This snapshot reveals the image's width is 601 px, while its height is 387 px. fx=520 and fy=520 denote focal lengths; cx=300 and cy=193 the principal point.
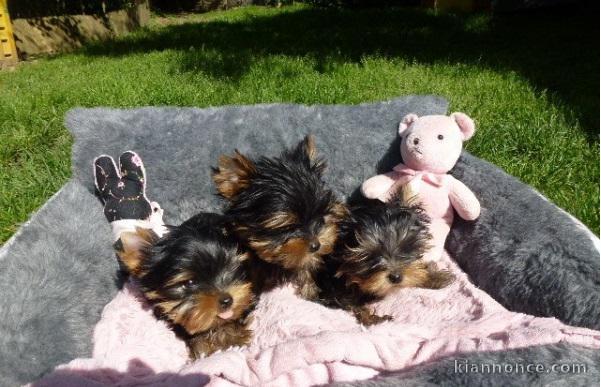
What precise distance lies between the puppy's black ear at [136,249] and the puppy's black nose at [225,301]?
52 centimetres

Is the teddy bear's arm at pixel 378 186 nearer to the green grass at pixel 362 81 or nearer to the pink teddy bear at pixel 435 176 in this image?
the pink teddy bear at pixel 435 176

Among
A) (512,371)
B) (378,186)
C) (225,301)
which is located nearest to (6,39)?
(378,186)

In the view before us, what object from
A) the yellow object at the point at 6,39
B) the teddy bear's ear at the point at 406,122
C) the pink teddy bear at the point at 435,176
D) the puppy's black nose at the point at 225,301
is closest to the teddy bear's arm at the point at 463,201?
the pink teddy bear at the point at 435,176

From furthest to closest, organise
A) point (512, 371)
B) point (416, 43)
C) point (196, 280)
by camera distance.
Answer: point (416, 43) → point (196, 280) → point (512, 371)

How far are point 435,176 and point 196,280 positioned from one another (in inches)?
69.3

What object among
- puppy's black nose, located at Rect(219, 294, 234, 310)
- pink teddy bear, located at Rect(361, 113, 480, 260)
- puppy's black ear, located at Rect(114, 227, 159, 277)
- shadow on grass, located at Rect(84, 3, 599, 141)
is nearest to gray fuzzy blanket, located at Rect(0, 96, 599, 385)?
pink teddy bear, located at Rect(361, 113, 480, 260)

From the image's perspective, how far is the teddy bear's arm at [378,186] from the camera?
359 centimetres

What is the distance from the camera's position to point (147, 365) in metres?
2.73

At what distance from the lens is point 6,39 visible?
971 cm

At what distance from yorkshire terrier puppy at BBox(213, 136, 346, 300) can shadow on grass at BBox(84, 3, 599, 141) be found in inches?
123

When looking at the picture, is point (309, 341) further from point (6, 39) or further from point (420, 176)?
point (6, 39)

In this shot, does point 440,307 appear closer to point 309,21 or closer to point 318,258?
point 318,258

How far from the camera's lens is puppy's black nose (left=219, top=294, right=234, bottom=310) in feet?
8.82

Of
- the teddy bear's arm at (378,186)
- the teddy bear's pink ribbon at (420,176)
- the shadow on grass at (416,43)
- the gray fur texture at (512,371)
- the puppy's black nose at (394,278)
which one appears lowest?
the puppy's black nose at (394,278)
